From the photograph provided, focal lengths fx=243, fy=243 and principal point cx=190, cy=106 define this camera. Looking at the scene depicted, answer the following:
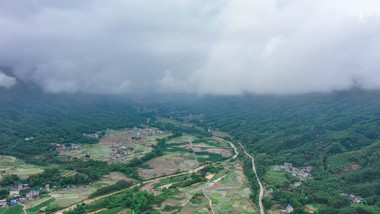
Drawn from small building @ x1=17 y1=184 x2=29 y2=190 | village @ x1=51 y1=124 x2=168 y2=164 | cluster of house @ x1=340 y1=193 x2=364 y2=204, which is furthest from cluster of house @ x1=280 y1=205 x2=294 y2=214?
small building @ x1=17 y1=184 x2=29 y2=190

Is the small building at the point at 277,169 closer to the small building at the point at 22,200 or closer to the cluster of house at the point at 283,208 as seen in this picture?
the cluster of house at the point at 283,208

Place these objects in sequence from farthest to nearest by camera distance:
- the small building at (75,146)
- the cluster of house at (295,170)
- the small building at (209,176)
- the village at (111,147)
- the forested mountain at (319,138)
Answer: the small building at (75,146) < the village at (111,147) < the cluster of house at (295,170) < the small building at (209,176) < the forested mountain at (319,138)

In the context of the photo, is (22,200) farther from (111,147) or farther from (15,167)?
(111,147)

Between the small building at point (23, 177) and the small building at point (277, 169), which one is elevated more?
the small building at point (23, 177)

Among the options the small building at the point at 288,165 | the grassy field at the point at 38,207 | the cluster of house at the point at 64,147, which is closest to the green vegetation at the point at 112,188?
the grassy field at the point at 38,207

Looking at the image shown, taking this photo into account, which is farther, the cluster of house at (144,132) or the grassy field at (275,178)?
the cluster of house at (144,132)

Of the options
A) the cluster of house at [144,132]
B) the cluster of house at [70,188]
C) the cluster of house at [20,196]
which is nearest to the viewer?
the cluster of house at [20,196]

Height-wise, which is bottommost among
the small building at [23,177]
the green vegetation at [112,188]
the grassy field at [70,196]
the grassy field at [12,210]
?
the green vegetation at [112,188]

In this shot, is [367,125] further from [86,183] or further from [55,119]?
[55,119]
